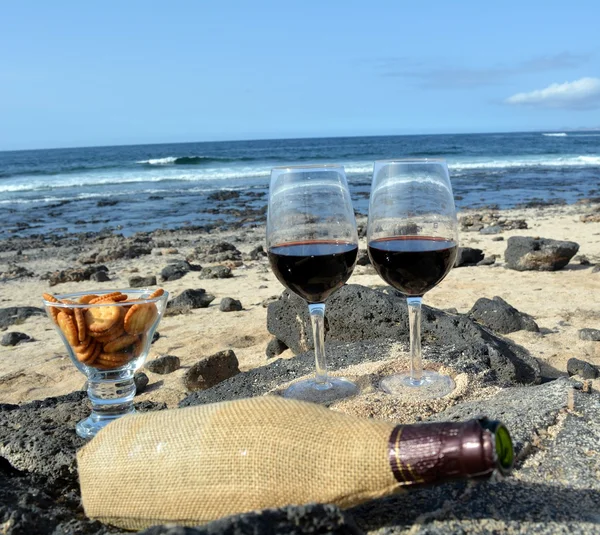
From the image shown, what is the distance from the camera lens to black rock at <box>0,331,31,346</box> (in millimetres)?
5949

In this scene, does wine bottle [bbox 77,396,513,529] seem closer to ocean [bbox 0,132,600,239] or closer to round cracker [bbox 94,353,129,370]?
round cracker [bbox 94,353,129,370]

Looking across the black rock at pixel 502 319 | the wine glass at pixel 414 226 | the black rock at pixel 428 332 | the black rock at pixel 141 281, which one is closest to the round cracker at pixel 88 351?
the wine glass at pixel 414 226

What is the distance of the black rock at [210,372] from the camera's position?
416cm

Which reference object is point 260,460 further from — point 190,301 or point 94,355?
point 190,301

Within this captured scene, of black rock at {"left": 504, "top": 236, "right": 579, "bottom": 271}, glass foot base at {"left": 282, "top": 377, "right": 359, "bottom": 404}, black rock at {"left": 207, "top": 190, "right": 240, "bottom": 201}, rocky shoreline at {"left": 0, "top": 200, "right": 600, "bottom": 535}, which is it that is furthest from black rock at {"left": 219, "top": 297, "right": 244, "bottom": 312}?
black rock at {"left": 207, "top": 190, "right": 240, "bottom": 201}

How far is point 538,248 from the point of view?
299 inches

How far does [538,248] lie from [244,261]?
14.2ft

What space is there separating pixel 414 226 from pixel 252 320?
171 inches

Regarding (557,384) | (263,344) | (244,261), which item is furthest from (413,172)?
(244,261)

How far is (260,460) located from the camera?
3.56 feet

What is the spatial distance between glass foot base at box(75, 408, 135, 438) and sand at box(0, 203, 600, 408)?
0.69 meters

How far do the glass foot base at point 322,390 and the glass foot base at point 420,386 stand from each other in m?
0.11

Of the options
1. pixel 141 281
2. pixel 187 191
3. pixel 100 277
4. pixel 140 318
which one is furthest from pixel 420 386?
pixel 187 191

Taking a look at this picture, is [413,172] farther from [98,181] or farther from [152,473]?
[98,181]
